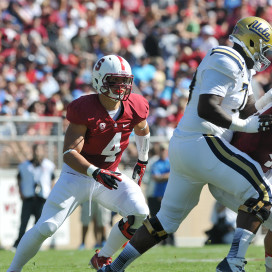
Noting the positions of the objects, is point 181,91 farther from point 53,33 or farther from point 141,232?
point 141,232

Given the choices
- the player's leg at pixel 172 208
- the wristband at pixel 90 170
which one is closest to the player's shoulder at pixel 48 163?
the wristband at pixel 90 170

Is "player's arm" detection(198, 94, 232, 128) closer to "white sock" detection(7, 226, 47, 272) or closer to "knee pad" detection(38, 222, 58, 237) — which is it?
"knee pad" detection(38, 222, 58, 237)

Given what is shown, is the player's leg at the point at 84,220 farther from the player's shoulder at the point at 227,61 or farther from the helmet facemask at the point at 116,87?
the player's shoulder at the point at 227,61

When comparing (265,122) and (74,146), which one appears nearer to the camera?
(265,122)

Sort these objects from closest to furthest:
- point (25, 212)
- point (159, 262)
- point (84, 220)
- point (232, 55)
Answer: point (232, 55) < point (159, 262) < point (25, 212) < point (84, 220)

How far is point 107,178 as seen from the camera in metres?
5.18

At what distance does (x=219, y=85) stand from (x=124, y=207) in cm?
137

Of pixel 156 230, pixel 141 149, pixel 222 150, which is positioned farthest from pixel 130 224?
pixel 222 150

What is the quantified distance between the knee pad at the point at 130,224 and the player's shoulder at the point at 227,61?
56.6 inches

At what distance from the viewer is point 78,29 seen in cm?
1426

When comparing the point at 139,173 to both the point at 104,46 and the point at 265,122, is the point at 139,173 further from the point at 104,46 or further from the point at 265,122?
the point at 104,46

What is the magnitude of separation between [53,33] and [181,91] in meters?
2.71

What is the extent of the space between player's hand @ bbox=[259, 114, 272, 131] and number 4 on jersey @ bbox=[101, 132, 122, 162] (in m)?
1.32

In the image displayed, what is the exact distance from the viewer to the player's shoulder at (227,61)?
4.77m
